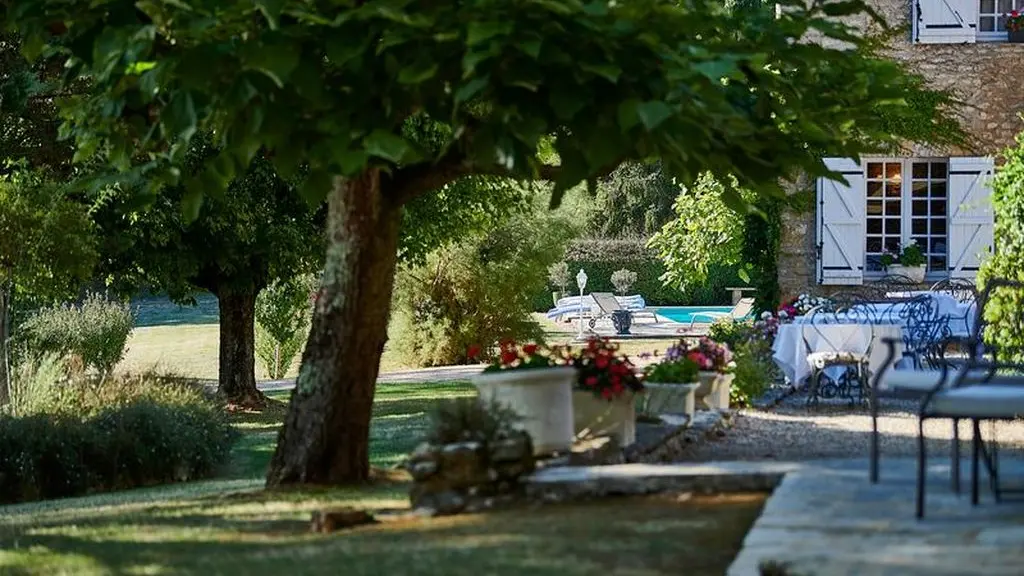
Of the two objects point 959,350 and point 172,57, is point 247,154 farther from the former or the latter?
point 959,350

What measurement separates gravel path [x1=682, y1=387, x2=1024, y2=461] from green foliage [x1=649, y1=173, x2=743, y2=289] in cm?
674

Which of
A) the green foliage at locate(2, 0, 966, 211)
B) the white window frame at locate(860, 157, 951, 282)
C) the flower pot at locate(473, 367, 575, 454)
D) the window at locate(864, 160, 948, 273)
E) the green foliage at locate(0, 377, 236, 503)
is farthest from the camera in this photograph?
the window at locate(864, 160, 948, 273)

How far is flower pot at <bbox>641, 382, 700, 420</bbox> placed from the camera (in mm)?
10164

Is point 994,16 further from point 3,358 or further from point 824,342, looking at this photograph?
point 3,358

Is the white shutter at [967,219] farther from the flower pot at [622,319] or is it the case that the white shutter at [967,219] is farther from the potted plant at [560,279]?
the potted plant at [560,279]

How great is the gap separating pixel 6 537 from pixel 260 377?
61.0 ft

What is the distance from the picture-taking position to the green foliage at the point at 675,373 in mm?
10359

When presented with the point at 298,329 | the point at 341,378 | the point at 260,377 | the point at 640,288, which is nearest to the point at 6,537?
the point at 341,378

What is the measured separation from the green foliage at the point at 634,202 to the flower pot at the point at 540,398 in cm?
2699

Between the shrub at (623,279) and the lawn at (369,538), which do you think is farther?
the shrub at (623,279)

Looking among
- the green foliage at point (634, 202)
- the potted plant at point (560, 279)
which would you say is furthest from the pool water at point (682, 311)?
the green foliage at point (634, 202)

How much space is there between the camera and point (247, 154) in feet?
21.7

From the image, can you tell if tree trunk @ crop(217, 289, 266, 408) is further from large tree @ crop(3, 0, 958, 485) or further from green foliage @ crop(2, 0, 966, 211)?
green foliage @ crop(2, 0, 966, 211)

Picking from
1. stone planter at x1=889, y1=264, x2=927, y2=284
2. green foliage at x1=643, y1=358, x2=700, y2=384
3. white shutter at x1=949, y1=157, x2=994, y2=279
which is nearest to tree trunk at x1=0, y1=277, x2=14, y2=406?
green foliage at x1=643, y1=358, x2=700, y2=384
